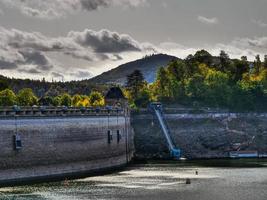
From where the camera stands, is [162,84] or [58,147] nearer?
[58,147]

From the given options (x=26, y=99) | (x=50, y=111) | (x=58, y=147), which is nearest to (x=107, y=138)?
(x=58, y=147)

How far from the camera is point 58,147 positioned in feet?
300

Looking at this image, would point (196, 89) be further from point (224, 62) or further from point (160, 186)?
point (160, 186)

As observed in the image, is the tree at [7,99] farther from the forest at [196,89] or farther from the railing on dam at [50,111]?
the railing on dam at [50,111]

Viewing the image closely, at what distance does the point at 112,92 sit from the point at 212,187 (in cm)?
4987

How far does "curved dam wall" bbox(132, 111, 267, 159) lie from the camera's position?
433 feet

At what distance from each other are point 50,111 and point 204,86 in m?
78.0

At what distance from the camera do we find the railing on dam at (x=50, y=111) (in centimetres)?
8394

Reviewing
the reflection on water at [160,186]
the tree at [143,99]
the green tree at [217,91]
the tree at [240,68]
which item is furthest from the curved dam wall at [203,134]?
the tree at [240,68]

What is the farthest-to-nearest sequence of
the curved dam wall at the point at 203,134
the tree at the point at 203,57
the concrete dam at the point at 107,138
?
the tree at the point at 203,57 → the curved dam wall at the point at 203,134 → the concrete dam at the point at 107,138

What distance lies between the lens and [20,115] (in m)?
85.1

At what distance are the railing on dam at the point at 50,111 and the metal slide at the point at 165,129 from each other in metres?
18.8

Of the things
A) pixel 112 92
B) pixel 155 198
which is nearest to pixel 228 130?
pixel 112 92

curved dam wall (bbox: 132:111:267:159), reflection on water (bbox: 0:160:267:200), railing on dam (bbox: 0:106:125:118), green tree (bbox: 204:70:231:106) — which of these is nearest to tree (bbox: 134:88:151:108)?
green tree (bbox: 204:70:231:106)
